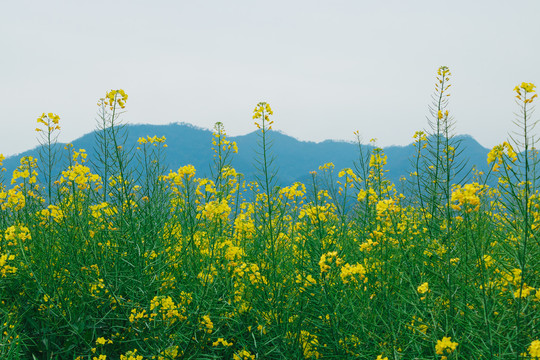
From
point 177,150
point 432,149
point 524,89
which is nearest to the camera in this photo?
point 524,89

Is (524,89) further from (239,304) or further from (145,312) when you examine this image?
(145,312)

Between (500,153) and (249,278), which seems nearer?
(500,153)

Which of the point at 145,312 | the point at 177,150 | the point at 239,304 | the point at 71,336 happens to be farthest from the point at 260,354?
the point at 177,150

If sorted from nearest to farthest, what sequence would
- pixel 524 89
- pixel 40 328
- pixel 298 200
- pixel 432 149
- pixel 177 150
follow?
pixel 524 89 → pixel 40 328 → pixel 432 149 → pixel 298 200 → pixel 177 150

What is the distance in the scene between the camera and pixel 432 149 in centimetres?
406

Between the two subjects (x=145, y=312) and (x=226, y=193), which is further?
(x=226, y=193)

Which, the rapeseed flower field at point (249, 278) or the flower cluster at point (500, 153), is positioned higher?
the flower cluster at point (500, 153)

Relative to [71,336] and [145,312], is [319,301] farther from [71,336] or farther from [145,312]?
[71,336]

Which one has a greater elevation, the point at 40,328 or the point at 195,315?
the point at 195,315

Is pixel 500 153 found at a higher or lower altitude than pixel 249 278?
higher

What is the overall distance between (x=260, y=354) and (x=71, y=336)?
5.52ft

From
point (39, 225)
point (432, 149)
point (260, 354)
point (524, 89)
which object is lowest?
point (260, 354)

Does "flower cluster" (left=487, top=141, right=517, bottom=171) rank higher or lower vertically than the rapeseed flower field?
higher

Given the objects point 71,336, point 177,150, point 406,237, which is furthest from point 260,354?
point 177,150
